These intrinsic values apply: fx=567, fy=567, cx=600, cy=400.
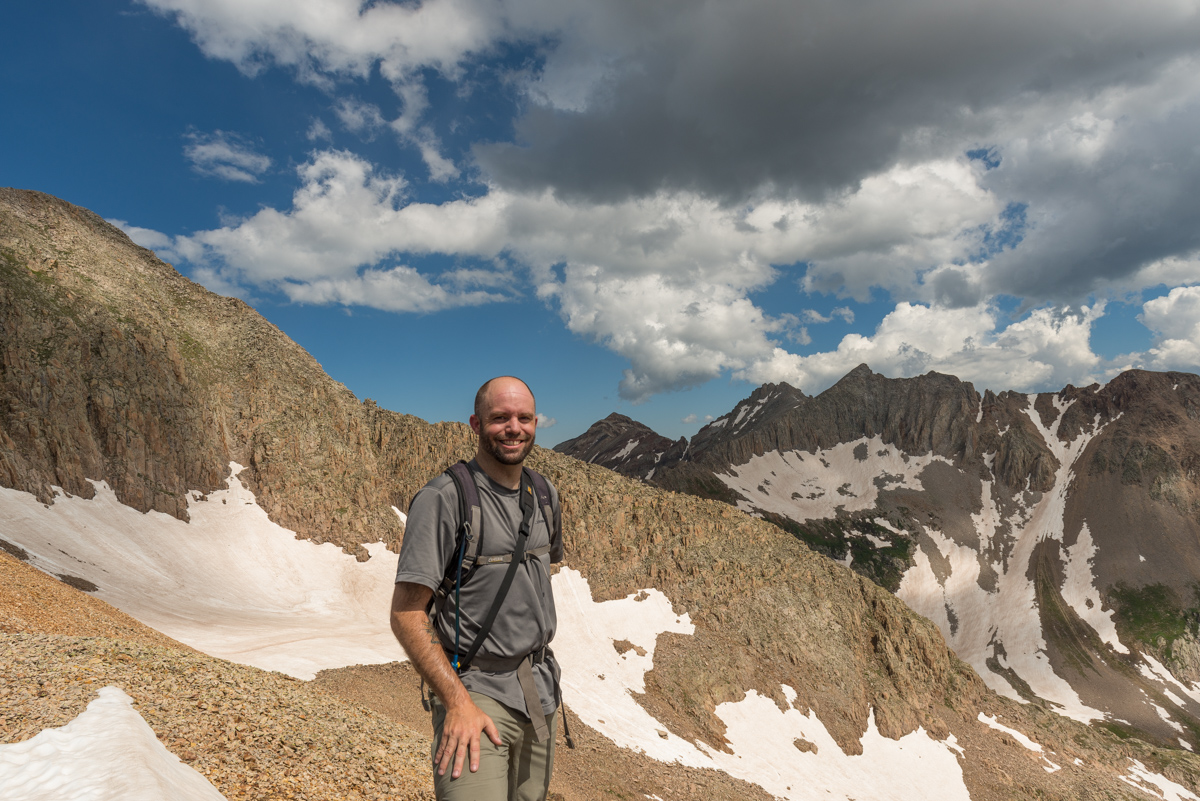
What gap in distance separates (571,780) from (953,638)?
132 meters

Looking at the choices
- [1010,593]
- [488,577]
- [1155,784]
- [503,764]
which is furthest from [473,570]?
[1010,593]

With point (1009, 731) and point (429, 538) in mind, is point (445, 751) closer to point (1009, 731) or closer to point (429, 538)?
point (429, 538)

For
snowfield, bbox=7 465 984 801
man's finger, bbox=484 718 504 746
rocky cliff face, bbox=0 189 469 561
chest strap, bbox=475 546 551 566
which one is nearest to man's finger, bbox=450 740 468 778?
man's finger, bbox=484 718 504 746

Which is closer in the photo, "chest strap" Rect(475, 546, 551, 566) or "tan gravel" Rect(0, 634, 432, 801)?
"chest strap" Rect(475, 546, 551, 566)

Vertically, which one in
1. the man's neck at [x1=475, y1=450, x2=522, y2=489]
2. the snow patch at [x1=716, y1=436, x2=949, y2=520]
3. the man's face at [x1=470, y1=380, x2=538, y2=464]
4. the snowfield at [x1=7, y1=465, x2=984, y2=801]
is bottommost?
the snowfield at [x1=7, y1=465, x2=984, y2=801]

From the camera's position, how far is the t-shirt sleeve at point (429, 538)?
12.9ft

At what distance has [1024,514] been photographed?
15912 centimetres

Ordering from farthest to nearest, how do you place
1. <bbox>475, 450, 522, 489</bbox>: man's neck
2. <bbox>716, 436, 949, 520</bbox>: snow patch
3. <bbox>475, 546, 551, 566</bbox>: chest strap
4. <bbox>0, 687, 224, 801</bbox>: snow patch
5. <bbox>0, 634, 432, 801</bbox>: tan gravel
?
<bbox>716, 436, 949, 520</bbox>: snow patch, <bbox>0, 634, 432, 801</bbox>: tan gravel, <bbox>0, 687, 224, 801</bbox>: snow patch, <bbox>475, 450, 522, 489</bbox>: man's neck, <bbox>475, 546, 551, 566</bbox>: chest strap

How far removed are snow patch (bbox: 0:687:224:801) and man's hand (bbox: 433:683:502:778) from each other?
3.37m

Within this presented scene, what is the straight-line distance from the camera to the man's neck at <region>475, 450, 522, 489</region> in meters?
4.58

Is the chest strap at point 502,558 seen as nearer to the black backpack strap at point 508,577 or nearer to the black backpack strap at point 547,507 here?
the black backpack strap at point 508,577

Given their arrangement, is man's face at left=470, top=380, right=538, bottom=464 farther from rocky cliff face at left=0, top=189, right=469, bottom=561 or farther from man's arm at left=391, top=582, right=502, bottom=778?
rocky cliff face at left=0, top=189, right=469, bottom=561

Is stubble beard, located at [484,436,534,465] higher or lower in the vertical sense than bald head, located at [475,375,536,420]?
lower

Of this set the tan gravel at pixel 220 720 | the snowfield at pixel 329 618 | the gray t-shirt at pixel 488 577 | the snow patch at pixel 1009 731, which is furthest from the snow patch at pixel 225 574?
the snow patch at pixel 1009 731
